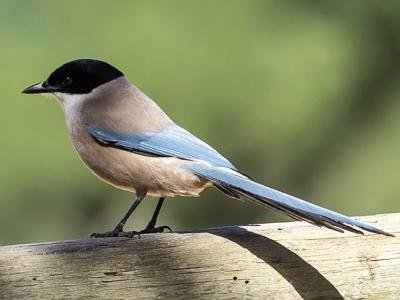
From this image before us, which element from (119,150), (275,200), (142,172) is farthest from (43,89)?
(275,200)

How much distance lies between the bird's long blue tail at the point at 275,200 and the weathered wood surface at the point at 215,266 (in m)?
→ 0.08

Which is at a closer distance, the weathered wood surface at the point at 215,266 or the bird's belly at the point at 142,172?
the weathered wood surface at the point at 215,266

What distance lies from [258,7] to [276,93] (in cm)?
72

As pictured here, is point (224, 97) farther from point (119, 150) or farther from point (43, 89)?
point (119, 150)

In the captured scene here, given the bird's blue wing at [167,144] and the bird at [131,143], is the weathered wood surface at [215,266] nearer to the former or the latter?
the bird at [131,143]

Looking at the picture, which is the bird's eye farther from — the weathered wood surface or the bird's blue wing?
the weathered wood surface

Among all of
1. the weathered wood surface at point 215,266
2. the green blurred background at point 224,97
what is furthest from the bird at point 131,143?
the green blurred background at point 224,97

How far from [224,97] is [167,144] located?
2814 millimetres

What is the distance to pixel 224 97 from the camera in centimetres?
538

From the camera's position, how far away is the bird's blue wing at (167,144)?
2.54 meters

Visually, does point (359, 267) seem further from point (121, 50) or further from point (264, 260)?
point (121, 50)

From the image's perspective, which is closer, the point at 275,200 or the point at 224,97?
the point at 275,200

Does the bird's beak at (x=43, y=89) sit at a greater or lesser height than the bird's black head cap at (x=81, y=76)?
lesser

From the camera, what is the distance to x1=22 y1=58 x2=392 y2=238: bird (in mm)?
2521
